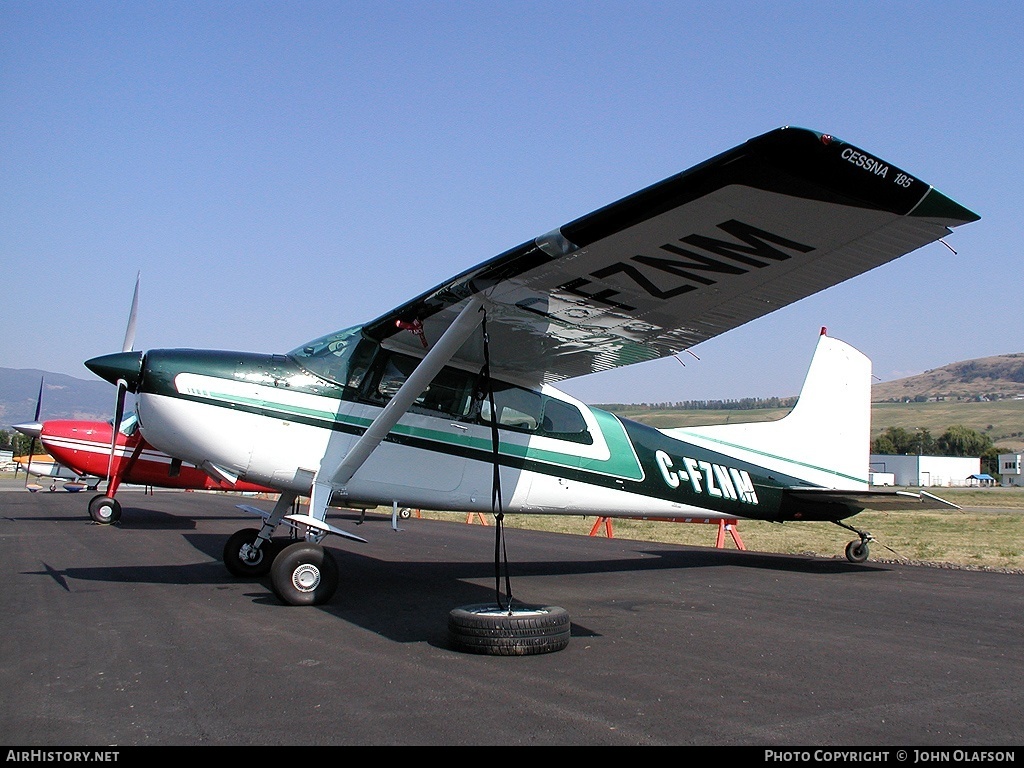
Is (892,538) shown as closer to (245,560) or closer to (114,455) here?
(245,560)

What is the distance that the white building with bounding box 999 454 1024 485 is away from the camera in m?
87.9

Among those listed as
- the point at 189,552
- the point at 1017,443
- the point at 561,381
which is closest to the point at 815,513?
the point at 561,381

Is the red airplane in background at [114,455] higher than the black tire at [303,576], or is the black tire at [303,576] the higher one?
the red airplane in background at [114,455]

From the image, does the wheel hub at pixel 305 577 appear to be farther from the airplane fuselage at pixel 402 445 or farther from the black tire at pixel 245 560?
the black tire at pixel 245 560

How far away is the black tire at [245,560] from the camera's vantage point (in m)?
8.83

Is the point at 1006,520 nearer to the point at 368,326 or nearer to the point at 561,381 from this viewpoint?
the point at 561,381

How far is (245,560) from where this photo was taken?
884cm

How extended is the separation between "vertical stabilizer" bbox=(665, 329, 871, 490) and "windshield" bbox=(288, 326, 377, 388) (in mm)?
4986

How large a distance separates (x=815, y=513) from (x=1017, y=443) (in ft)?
504

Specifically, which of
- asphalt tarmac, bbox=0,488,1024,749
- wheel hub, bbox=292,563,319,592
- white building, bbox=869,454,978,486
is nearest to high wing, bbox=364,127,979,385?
wheel hub, bbox=292,563,319,592

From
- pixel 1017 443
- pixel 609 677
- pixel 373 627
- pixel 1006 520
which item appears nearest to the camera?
pixel 609 677

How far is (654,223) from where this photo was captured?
498 centimetres

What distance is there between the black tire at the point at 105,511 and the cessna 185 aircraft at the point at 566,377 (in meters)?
10.2

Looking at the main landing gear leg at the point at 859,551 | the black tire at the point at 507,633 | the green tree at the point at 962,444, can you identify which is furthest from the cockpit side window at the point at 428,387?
the green tree at the point at 962,444
